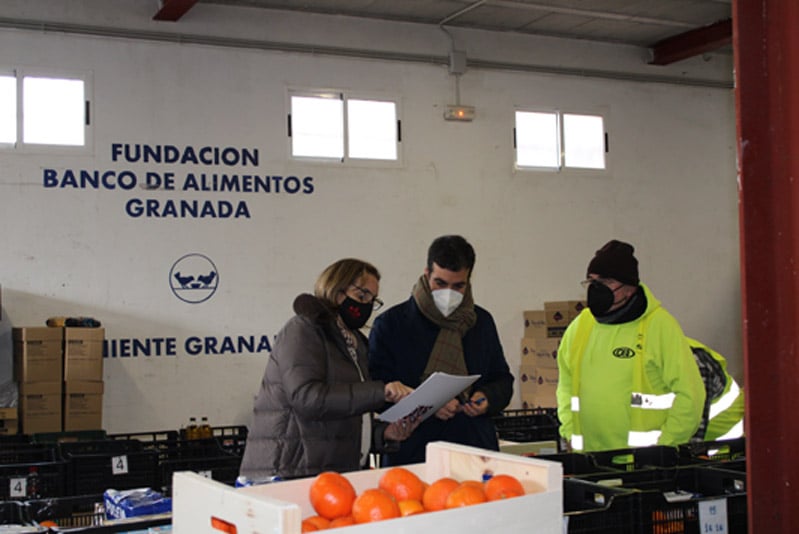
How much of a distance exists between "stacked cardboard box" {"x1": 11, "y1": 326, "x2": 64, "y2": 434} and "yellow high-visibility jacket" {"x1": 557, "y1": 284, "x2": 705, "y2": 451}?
13.5ft

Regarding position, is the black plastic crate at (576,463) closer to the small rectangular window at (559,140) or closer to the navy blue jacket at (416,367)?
the navy blue jacket at (416,367)

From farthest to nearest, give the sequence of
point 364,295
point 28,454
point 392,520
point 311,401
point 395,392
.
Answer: point 28,454 → point 364,295 → point 395,392 → point 311,401 → point 392,520

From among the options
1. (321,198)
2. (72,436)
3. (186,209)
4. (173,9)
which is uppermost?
(173,9)

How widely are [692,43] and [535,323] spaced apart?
3221 millimetres

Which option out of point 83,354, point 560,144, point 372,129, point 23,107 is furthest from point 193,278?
point 560,144

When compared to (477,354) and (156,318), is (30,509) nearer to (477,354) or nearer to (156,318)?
(477,354)

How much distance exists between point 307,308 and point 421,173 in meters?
5.58

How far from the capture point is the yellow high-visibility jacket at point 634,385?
3.26 m

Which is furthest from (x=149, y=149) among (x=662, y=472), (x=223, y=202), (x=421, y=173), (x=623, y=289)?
(x=662, y=472)

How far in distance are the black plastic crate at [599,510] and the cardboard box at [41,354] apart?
15.7ft

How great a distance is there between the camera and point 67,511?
279 centimetres

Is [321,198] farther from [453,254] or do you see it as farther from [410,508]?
[410,508]

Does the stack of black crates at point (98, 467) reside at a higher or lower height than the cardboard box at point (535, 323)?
lower

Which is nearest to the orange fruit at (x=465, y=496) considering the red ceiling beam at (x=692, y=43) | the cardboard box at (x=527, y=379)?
the cardboard box at (x=527, y=379)
